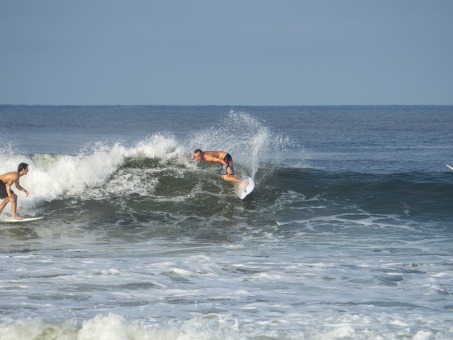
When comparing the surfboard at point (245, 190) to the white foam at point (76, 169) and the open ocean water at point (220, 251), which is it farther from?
the white foam at point (76, 169)

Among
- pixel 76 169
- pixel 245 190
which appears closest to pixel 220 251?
pixel 245 190

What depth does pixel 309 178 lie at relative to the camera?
20.4 metres

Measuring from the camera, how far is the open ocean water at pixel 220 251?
7.74 meters

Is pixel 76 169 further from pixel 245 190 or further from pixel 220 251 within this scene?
pixel 220 251

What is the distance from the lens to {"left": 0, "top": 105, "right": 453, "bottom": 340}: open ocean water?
7742mm

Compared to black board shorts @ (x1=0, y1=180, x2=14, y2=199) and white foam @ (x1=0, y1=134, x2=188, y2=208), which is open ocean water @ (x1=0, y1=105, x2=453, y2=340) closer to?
white foam @ (x1=0, y1=134, x2=188, y2=208)

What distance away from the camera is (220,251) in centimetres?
1176

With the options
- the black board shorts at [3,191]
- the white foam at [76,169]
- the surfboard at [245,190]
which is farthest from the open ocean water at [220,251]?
the black board shorts at [3,191]

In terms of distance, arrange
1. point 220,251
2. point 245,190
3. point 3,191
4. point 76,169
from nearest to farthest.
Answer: point 220,251, point 3,191, point 245,190, point 76,169

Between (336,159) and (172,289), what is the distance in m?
19.3

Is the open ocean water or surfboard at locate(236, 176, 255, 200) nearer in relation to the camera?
the open ocean water

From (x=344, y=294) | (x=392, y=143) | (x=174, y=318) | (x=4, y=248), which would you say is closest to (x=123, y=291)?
(x=174, y=318)

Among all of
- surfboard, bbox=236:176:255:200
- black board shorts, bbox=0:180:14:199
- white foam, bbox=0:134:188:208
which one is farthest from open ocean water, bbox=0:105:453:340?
black board shorts, bbox=0:180:14:199

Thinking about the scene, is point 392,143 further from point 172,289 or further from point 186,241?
point 172,289
